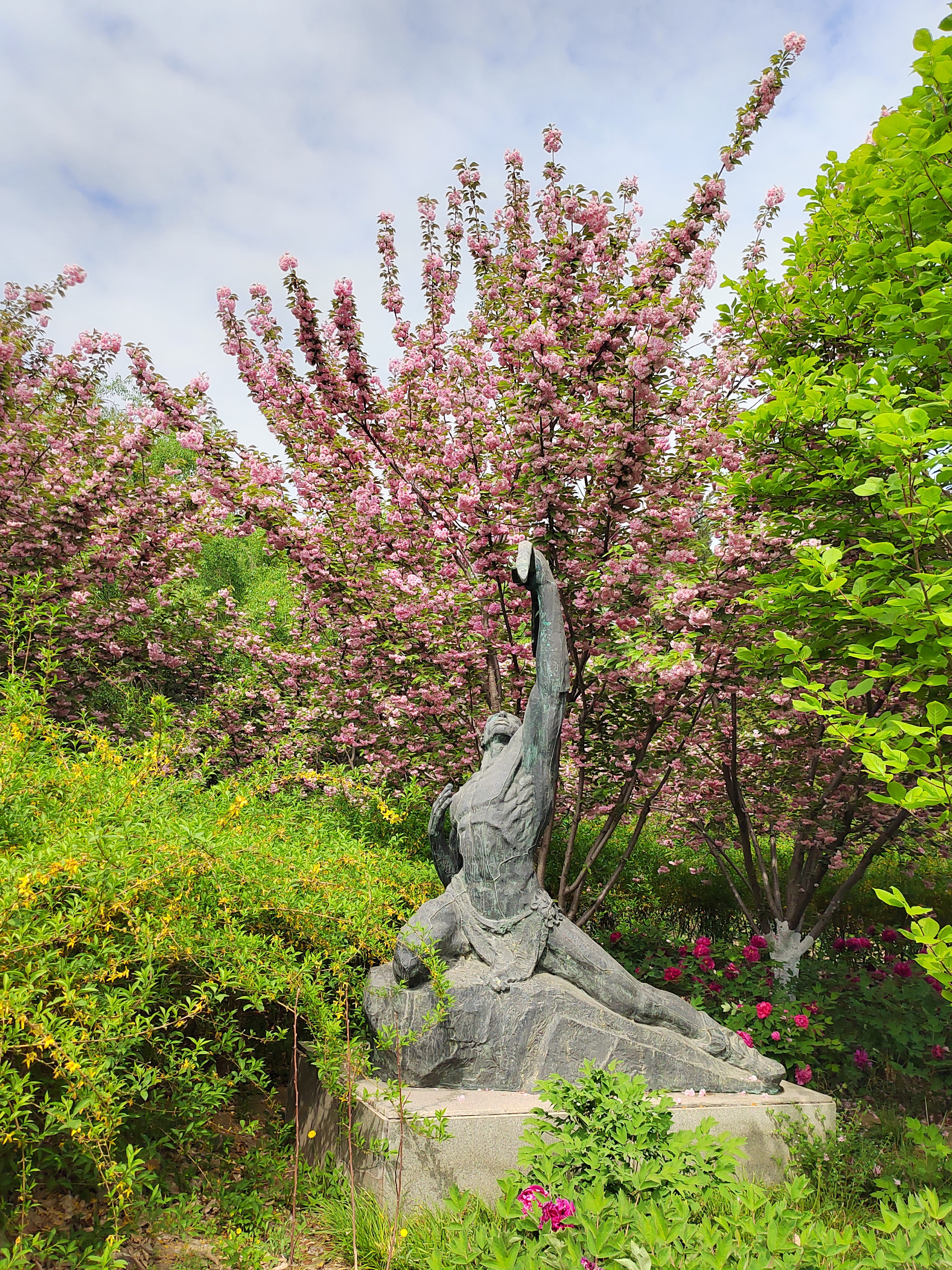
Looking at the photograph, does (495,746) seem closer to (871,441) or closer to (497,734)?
(497,734)

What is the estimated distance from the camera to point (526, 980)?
134 inches

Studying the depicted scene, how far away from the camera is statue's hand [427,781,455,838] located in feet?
13.2

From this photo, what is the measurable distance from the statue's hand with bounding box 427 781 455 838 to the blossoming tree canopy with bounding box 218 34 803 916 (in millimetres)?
1393

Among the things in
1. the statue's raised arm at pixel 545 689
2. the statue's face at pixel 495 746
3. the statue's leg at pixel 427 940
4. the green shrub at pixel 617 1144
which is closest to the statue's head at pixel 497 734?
the statue's face at pixel 495 746

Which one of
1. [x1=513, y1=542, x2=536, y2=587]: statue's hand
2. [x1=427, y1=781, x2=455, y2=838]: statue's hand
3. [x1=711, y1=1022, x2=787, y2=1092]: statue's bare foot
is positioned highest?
[x1=513, y1=542, x2=536, y2=587]: statue's hand

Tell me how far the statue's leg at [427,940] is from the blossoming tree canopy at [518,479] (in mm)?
1811

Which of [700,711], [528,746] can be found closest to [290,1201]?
[528,746]

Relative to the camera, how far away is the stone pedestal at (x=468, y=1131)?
2.96m

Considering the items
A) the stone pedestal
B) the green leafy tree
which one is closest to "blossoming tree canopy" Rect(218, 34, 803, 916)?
the green leafy tree

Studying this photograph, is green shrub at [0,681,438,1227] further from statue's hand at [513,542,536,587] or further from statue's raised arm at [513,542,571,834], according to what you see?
statue's hand at [513,542,536,587]

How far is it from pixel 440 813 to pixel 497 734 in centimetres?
55

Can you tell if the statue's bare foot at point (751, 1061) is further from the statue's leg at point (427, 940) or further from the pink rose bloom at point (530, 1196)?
the pink rose bloom at point (530, 1196)

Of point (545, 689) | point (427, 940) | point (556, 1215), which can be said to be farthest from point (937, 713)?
point (427, 940)

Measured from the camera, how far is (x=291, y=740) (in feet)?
23.7
